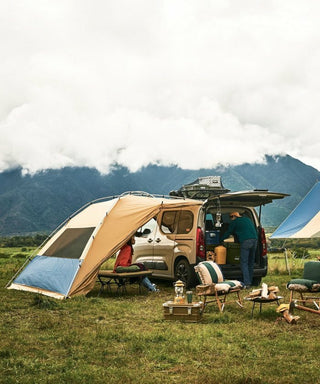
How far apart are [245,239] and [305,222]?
1.73 m

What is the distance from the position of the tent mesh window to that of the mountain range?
92.8 metres

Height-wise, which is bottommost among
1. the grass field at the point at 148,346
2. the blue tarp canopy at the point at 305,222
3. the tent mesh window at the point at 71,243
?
the grass field at the point at 148,346

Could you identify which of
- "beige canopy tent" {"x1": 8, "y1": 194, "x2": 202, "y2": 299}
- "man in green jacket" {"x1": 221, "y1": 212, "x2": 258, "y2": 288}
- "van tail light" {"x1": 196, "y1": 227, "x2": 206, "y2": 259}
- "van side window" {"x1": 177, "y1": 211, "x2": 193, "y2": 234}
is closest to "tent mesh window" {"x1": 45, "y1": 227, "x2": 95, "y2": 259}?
"beige canopy tent" {"x1": 8, "y1": 194, "x2": 202, "y2": 299}

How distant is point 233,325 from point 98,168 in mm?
170348

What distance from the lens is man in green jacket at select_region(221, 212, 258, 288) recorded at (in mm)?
10656

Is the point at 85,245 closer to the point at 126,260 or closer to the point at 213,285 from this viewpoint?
the point at 126,260

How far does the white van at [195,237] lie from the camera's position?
10.6 m

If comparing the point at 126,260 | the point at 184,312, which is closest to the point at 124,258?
the point at 126,260

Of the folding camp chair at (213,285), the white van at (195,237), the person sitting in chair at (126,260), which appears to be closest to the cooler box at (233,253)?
the white van at (195,237)

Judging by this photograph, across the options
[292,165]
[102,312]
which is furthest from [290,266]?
[292,165]

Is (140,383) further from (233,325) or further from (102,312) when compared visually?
(102,312)

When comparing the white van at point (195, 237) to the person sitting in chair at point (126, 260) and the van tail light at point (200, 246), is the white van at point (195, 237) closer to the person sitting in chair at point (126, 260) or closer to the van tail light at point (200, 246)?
the van tail light at point (200, 246)

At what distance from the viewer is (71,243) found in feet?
35.5

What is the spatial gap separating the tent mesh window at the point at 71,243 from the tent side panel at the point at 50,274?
139 mm
